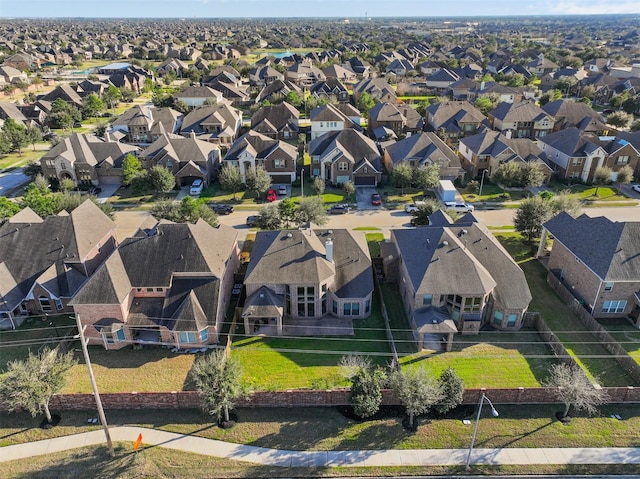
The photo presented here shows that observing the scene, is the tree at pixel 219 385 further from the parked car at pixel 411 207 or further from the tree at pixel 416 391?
the parked car at pixel 411 207

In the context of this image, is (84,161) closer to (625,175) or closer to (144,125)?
(144,125)

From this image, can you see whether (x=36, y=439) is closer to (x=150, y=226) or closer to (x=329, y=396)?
(x=329, y=396)

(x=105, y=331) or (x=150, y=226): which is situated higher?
(x=150, y=226)

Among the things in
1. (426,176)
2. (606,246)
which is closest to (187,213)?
(426,176)

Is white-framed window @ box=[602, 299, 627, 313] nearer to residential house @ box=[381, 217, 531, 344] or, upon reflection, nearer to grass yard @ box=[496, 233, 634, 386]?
grass yard @ box=[496, 233, 634, 386]

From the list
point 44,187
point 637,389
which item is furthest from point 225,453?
point 44,187

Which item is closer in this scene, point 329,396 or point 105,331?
point 329,396


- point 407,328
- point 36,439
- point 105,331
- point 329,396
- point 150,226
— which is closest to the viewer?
point 36,439

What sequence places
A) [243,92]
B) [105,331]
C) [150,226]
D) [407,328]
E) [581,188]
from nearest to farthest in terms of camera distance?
[105,331], [407,328], [150,226], [581,188], [243,92]
